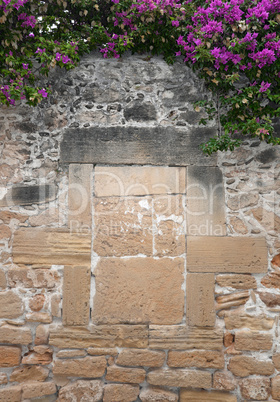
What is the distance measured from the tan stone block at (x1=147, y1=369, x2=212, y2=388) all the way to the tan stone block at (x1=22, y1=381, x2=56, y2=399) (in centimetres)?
87

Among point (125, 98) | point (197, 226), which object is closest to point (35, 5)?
point (125, 98)

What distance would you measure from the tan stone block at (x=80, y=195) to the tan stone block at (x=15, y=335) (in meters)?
1.02

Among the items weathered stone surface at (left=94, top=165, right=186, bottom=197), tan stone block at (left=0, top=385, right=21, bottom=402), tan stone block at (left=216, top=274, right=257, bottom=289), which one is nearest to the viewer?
tan stone block at (left=0, top=385, right=21, bottom=402)

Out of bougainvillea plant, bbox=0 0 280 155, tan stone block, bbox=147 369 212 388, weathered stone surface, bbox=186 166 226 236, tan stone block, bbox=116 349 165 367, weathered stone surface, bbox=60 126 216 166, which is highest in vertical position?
bougainvillea plant, bbox=0 0 280 155

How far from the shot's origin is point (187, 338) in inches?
127

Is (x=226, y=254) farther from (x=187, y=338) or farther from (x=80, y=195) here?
(x=80, y=195)

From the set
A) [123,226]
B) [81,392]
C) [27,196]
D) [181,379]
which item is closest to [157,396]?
[181,379]

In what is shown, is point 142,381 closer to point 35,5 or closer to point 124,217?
point 124,217

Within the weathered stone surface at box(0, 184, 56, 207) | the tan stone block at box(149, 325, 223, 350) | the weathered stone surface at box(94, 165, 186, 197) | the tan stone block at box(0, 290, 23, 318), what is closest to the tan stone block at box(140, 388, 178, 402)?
the tan stone block at box(149, 325, 223, 350)

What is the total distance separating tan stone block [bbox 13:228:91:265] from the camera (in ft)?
10.8

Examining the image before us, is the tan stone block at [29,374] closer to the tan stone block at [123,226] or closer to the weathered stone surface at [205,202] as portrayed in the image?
the tan stone block at [123,226]

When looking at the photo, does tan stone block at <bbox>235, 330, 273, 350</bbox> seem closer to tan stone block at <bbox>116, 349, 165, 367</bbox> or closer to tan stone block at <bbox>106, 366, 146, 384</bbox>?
tan stone block at <bbox>116, 349, 165, 367</bbox>

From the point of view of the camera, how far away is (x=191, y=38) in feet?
11.0

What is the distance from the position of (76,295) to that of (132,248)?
0.66 meters
